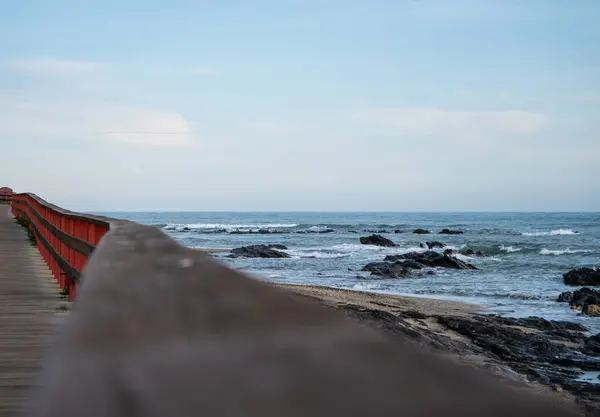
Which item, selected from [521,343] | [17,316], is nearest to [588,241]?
[521,343]

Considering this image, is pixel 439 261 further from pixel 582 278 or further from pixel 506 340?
pixel 506 340

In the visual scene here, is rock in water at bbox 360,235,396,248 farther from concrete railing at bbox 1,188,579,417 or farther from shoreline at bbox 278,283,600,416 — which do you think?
concrete railing at bbox 1,188,579,417

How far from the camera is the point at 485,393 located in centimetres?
43

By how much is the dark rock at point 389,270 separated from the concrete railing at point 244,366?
26262 mm

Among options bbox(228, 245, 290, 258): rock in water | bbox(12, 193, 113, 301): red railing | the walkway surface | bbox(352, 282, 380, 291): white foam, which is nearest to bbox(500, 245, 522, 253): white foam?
bbox(228, 245, 290, 258): rock in water

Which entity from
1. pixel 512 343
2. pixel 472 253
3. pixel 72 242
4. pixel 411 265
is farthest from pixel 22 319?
pixel 472 253

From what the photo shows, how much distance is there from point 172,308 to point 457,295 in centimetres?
2106

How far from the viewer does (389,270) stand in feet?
90.0

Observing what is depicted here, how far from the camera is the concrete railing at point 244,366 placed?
17.1 inches

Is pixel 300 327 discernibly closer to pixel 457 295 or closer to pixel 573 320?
pixel 573 320

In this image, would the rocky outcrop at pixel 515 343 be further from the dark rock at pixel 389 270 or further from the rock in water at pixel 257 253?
the rock in water at pixel 257 253

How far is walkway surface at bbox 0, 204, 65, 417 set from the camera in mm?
3807

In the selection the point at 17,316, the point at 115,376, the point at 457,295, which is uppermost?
the point at 115,376

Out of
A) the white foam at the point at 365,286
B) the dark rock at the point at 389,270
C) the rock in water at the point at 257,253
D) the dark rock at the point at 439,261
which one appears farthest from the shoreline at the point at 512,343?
the rock in water at the point at 257,253
